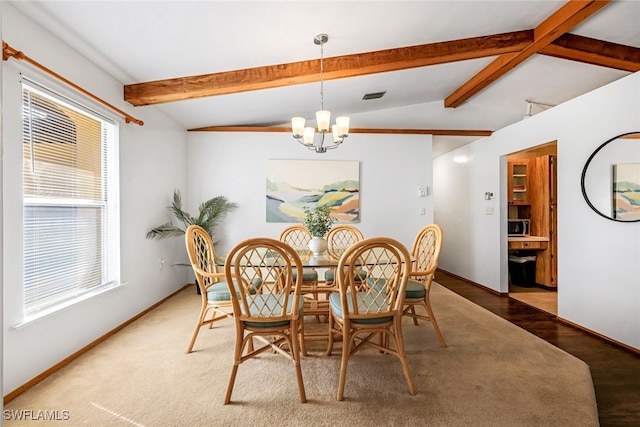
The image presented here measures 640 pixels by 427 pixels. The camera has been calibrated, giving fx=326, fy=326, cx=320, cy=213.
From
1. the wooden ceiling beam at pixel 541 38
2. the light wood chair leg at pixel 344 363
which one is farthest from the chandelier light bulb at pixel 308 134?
the wooden ceiling beam at pixel 541 38

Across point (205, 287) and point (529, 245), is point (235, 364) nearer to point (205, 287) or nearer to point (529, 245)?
point (205, 287)

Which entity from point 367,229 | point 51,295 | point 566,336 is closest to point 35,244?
point 51,295

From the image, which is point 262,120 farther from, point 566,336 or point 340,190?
point 566,336

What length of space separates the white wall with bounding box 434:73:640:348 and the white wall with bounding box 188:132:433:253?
968 millimetres

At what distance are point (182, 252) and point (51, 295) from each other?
2.22 metres

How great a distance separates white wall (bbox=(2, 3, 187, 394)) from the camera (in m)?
2.00

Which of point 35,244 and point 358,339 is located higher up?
point 35,244

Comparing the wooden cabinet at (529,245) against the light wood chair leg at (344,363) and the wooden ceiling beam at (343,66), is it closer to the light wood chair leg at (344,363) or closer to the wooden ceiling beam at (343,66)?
the wooden ceiling beam at (343,66)

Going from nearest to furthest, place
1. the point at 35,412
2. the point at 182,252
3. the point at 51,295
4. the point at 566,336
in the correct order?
the point at 35,412
the point at 51,295
the point at 566,336
the point at 182,252

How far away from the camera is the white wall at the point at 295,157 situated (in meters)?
4.71

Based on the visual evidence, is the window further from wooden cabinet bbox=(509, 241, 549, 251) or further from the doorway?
wooden cabinet bbox=(509, 241, 549, 251)

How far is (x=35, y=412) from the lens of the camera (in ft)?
6.16

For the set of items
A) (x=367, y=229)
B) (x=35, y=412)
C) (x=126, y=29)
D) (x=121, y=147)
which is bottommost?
(x=35, y=412)

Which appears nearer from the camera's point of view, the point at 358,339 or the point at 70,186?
the point at 70,186
